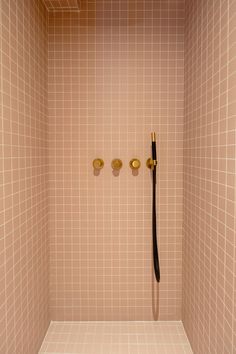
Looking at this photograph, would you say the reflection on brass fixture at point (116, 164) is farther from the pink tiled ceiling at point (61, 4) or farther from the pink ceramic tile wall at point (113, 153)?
the pink tiled ceiling at point (61, 4)

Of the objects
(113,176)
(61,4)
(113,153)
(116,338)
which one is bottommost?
(116,338)

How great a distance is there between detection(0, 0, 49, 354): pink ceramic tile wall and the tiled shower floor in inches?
4.8

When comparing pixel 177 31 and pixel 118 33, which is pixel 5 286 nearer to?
pixel 118 33

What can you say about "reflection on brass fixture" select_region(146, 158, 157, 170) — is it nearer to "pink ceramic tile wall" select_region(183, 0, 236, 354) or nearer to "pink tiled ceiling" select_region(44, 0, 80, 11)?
"pink ceramic tile wall" select_region(183, 0, 236, 354)

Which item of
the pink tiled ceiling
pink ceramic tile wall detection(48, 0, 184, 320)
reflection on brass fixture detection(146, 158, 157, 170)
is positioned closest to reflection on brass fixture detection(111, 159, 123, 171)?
pink ceramic tile wall detection(48, 0, 184, 320)

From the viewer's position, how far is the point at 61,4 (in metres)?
1.86

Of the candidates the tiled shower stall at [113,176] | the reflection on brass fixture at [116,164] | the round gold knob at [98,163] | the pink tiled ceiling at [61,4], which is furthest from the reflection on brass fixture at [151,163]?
the pink tiled ceiling at [61,4]

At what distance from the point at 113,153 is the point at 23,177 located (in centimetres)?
70

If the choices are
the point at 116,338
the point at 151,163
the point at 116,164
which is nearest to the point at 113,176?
the point at 116,164

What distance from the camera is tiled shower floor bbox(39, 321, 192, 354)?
1.77 meters

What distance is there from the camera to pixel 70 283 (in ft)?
6.74

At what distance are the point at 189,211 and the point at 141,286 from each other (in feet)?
2.13

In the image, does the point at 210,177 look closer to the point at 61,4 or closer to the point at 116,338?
the point at 116,338

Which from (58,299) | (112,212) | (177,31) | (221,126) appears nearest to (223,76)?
(221,126)
